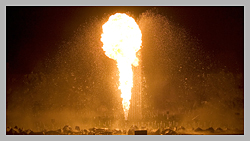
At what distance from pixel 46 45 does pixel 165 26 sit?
4917mm

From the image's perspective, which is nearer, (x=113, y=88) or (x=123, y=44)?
(x=123, y=44)

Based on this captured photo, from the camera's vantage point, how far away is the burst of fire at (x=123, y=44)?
41.1 feet

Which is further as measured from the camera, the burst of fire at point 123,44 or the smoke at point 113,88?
the smoke at point 113,88

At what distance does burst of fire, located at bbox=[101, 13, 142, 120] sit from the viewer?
1252cm

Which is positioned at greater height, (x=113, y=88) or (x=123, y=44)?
(x=123, y=44)

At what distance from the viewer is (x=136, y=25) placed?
504 inches

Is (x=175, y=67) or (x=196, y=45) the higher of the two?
(x=196, y=45)

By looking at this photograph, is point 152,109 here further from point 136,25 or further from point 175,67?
point 136,25

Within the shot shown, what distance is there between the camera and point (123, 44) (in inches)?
491

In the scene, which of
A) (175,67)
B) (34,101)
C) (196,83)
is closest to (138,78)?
(175,67)

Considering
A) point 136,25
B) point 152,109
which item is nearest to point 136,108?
point 152,109

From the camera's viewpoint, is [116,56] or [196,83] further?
[196,83]

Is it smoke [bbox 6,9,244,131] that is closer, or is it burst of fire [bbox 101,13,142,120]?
burst of fire [bbox 101,13,142,120]

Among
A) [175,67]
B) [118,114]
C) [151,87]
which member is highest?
[175,67]
